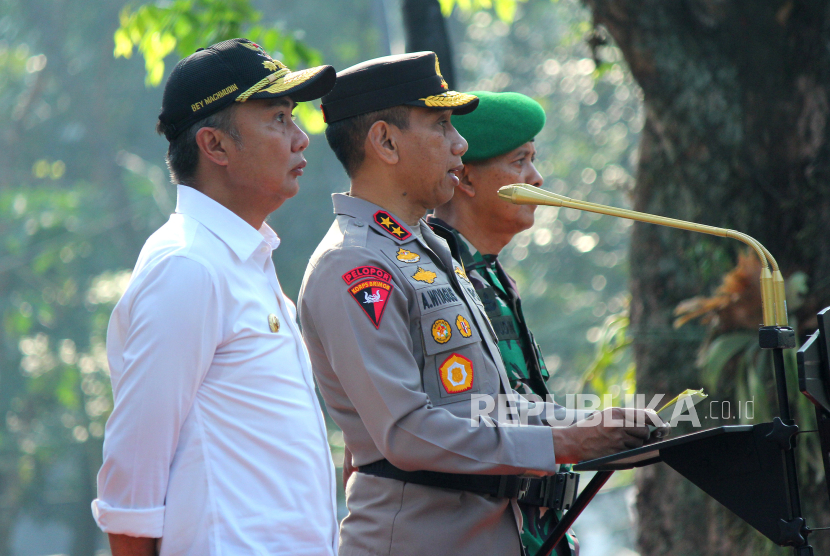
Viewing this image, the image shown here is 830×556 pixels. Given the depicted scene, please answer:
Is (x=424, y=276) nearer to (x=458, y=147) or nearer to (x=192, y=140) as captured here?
(x=458, y=147)

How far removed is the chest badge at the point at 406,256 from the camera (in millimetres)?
2066

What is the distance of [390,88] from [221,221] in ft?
1.98

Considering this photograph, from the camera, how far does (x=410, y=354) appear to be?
1.90 m

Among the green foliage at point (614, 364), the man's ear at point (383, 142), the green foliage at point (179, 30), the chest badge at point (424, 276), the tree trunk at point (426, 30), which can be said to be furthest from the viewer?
the green foliage at point (614, 364)

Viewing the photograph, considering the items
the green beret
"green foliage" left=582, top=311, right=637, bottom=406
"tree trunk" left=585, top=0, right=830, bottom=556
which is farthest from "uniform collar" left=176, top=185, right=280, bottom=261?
"green foliage" left=582, top=311, right=637, bottom=406

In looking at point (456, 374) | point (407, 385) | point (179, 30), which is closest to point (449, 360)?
point (456, 374)

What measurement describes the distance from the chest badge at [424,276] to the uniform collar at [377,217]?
0.10 metres

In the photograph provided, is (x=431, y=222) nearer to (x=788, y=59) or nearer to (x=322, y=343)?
(x=322, y=343)

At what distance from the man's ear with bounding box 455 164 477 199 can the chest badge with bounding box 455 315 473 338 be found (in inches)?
33.1

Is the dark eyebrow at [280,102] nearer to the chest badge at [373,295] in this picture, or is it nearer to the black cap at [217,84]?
the black cap at [217,84]

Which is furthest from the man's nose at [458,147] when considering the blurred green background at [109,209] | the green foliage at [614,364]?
the blurred green background at [109,209]

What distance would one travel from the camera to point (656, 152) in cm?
470

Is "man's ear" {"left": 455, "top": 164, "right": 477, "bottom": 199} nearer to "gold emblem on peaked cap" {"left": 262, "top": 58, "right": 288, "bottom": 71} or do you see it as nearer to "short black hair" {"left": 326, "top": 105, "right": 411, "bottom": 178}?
"short black hair" {"left": 326, "top": 105, "right": 411, "bottom": 178}

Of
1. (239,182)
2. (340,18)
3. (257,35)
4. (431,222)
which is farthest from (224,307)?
(340,18)
